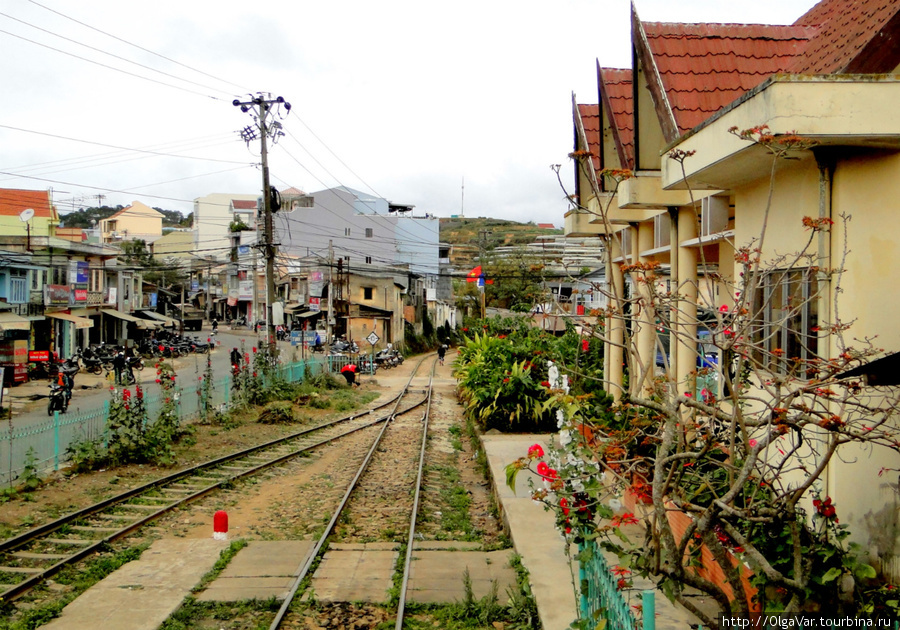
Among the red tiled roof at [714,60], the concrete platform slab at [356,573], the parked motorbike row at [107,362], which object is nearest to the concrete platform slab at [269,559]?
the concrete platform slab at [356,573]

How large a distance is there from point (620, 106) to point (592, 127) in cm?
221

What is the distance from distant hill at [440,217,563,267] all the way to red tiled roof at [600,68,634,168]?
249ft

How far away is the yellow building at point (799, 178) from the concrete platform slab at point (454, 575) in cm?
280

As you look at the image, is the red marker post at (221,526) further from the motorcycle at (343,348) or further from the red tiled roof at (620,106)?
the motorcycle at (343,348)

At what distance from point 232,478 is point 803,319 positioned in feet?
32.5

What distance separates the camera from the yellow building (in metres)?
4.96

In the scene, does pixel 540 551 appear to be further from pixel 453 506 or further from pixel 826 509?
pixel 826 509

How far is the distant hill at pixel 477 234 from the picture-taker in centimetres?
9888

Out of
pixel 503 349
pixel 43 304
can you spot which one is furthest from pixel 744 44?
pixel 43 304

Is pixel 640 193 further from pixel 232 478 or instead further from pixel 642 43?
pixel 232 478

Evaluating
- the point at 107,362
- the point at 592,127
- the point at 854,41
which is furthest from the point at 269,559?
the point at 107,362

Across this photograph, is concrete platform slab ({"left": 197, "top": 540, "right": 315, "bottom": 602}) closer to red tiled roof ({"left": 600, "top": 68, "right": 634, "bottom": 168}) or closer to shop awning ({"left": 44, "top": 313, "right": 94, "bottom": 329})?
red tiled roof ({"left": 600, "top": 68, "right": 634, "bottom": 168})

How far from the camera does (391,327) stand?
50.1 metres

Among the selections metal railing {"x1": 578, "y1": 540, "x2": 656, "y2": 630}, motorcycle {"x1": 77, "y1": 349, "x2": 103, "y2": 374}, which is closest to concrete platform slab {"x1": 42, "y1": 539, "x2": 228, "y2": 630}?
metal railing {"x1": 578, "y1": 540, "x2": 656, "y2": 630}
